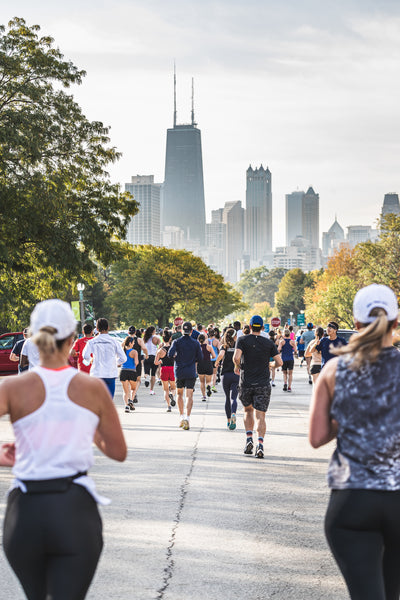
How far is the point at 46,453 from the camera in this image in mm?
3119

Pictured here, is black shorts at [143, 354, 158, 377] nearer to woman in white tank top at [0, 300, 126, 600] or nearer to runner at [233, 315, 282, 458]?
runner at [233, 315, 282, 458]

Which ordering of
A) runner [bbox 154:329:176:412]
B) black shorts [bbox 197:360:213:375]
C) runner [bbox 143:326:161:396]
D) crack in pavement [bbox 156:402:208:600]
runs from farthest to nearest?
1. runner [bbox 143:326:161:396]
2. black shorts [bbox 197:360:213:375]
3. runner [bbox 154:329:176:412]
4. crack in pavement [bbox 156:402:208:600]

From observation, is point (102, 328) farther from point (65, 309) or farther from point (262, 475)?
point (65, 309)

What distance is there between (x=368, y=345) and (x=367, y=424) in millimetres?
308

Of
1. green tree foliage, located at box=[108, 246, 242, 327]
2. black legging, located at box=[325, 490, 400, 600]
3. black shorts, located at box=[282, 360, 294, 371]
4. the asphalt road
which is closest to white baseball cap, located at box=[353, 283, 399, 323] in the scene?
black legging, located at box=[325, 490, 400, 600]

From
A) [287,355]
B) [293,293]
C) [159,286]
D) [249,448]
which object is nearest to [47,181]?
[287,355]

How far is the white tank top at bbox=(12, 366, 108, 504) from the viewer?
311 cm

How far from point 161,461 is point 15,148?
1770cm

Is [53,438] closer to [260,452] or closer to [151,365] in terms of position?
[260,452]

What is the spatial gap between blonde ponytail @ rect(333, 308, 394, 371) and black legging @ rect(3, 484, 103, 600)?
1162 mm

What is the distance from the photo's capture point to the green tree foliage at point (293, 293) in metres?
154

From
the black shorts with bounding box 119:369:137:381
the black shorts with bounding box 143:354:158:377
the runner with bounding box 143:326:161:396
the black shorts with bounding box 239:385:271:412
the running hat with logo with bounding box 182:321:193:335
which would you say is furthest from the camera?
the black shorts with bounding box 143:354:158:377

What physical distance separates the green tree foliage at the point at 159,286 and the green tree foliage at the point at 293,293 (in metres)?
73.5

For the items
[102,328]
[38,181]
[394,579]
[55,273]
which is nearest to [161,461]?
[102,328]
